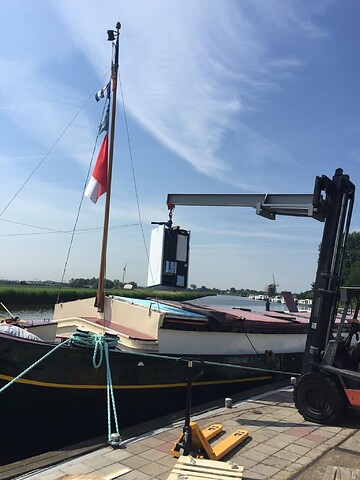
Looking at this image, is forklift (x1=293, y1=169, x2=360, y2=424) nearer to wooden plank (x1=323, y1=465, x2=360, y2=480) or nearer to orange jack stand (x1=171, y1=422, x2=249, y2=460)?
orange jack stand (x1=171, y1=422, x2=249, y2=460)

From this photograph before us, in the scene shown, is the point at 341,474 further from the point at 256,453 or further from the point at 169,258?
the point at 169,258

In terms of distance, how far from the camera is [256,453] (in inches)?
217

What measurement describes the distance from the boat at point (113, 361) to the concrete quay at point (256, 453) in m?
0.48

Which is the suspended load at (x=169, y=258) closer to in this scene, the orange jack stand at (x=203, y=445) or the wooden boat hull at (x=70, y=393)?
the wooden boat hull at (x=70, y=393)

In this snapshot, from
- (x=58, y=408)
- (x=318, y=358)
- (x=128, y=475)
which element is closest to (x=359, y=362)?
(x=318, y=358)

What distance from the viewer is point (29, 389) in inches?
266

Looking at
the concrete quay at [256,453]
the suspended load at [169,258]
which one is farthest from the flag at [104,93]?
the concrete quay at [256,453]

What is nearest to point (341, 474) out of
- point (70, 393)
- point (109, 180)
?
point (70, 393)

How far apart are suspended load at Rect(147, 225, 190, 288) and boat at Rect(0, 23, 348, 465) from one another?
2.14ft

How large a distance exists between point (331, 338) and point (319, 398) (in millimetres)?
1076

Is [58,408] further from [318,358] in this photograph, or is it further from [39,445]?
[318,358]

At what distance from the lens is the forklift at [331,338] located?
6.82 meters

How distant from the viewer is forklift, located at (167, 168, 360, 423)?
684 cm

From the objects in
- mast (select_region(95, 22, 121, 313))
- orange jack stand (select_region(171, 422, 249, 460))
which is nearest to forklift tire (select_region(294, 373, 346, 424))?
orange jack stand (select_region(171, 422, 249, 460))
